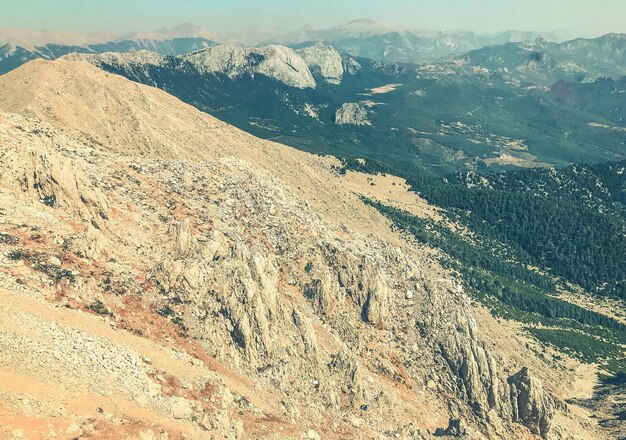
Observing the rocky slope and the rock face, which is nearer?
the rocky slope

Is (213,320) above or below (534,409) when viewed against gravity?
above

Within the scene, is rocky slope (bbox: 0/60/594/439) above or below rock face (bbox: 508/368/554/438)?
above

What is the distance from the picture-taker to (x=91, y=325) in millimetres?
72875

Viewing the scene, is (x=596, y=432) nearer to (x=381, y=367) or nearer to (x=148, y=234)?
(x=381, y=367)

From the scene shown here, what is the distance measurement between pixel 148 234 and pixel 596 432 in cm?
12266

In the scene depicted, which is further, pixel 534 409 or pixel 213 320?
pixel 534 409

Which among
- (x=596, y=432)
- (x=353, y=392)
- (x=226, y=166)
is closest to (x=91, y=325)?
(x=353, y=392)

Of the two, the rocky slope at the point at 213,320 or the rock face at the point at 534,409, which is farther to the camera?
the rock face at the point at 534,409

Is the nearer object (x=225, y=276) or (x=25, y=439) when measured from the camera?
(x=25, y=439)

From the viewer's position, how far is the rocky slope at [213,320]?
65.7 meters

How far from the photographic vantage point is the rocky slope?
6569cm

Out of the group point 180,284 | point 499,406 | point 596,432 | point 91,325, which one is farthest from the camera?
point 596,432

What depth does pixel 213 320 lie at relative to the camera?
3504 inches

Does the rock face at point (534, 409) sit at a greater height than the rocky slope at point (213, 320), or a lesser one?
lesser
